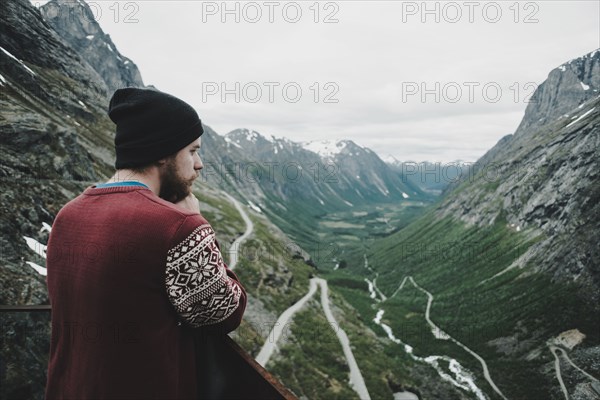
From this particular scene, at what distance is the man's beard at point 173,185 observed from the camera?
3.27 meters

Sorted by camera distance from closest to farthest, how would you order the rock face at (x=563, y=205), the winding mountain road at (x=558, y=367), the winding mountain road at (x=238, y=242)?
the winding mountain road at (x=238, y=242), the winding mountain road at (x=558, y=367), the rock face at (x=563, y=205)

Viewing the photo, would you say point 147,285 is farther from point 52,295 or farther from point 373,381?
point 373,381

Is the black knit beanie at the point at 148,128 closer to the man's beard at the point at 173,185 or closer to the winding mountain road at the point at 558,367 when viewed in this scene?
the man's beard at the point at 173,185

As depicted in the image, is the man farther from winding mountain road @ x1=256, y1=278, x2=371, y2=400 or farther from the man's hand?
winding mountain road @ x1=256, y1=278, x2=371, y2=400

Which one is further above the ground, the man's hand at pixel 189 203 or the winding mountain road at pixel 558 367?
the man's hand at pixel 189 203

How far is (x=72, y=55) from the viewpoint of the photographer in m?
144

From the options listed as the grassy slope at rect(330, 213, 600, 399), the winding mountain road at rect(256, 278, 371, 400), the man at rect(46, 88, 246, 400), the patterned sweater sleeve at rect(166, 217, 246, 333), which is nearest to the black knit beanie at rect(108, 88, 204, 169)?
the man at rect(46, 88, 246, 400)

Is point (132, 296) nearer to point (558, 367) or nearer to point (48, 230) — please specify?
point (48, 230)

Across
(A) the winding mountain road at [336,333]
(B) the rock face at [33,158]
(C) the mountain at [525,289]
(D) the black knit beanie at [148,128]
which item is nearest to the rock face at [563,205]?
(C) the mountain at [525,289]

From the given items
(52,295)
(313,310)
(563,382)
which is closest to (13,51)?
(313,310)

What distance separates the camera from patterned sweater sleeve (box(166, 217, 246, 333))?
2.62 meters

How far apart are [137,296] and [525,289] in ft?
513

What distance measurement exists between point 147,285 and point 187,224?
1.64 ft

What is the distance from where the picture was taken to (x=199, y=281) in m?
2.69
